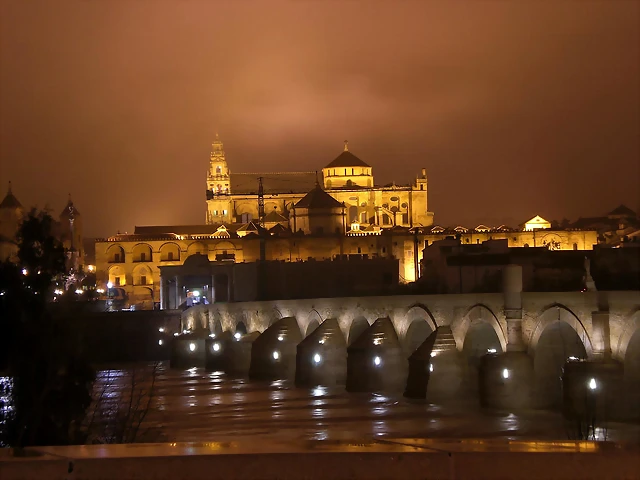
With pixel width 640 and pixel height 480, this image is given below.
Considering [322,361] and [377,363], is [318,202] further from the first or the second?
[377,363]

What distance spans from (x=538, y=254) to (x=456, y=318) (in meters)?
16.9

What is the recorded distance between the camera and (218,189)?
95438 mm

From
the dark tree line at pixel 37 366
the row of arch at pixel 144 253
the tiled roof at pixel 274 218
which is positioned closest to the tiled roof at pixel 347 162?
the tiled roof at pixel 274 218

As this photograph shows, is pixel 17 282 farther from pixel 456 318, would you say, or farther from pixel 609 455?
pixel 456 318

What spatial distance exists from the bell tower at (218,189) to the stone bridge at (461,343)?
177ft

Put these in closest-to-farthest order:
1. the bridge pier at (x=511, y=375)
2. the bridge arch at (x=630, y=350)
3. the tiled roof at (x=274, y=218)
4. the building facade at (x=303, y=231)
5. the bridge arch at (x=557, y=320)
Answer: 1. the bridge arch at (x=630, y=350)
2. the bridge arch at (x=557, y=320)
3. the bridge pier at (x=511, y=375)
4. the building facade at (x=303, y=231)
5. the tiled roof at (x=274, y=218)

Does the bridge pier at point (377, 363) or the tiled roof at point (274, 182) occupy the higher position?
the tiled roof at point (274, 182)

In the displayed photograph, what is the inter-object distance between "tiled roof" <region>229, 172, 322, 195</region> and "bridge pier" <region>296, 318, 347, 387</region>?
62109mm

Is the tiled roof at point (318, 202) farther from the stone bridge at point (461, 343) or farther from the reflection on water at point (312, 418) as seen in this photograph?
the reflection on water at point (312, 418)

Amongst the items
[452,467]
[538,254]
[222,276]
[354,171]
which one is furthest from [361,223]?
[452,467]

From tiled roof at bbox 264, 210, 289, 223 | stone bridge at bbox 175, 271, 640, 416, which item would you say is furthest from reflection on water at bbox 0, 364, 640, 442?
tiled roof at bbox 264, 210, 289, 223

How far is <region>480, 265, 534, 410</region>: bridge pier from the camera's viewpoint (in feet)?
76.0

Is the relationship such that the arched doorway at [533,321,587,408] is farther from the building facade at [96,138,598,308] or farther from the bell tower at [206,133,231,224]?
the bell tower at [206,133,231,224]

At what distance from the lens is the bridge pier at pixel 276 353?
117 ft
